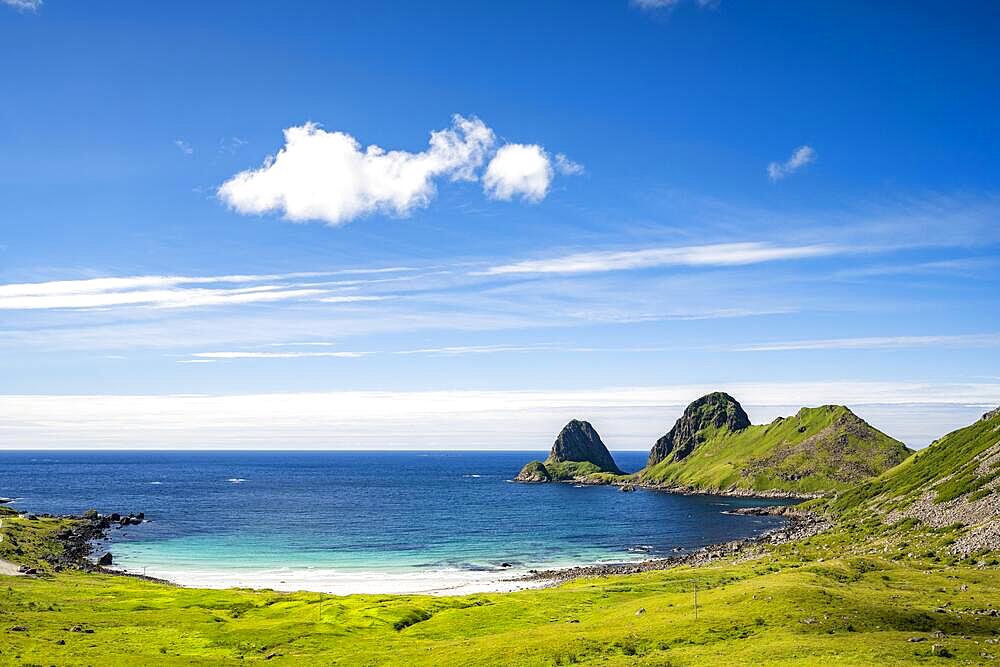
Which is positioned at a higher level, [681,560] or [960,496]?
[960,496]

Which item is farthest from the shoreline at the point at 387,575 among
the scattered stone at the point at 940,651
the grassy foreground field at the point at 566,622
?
the scattered stone at the point at 940,651

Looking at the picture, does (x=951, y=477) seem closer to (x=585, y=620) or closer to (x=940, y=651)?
(x=585, y=620)

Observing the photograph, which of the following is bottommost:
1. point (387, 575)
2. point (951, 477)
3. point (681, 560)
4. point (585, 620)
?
point (387, 575)

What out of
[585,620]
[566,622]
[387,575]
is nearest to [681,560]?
[387,575]

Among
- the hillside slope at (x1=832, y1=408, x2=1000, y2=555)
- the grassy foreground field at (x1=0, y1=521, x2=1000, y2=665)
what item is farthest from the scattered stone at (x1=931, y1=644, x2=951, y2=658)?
the hillside slope at (x1=832, y1=408, x2=1000, y2=555)

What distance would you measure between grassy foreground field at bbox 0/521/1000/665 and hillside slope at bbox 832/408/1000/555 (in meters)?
11.4

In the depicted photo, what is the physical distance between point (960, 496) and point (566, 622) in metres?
115

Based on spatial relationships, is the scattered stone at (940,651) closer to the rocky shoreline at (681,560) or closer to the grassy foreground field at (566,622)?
the grassy foreground field at (566,622)

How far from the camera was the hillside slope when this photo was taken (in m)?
117

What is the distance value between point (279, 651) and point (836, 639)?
54205 mm

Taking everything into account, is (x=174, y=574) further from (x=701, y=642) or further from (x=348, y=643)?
(x=701, y=642)

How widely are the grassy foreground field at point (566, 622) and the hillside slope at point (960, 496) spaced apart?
1138 cm

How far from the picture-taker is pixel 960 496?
147750mm

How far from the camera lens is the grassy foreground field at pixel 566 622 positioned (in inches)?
2269
